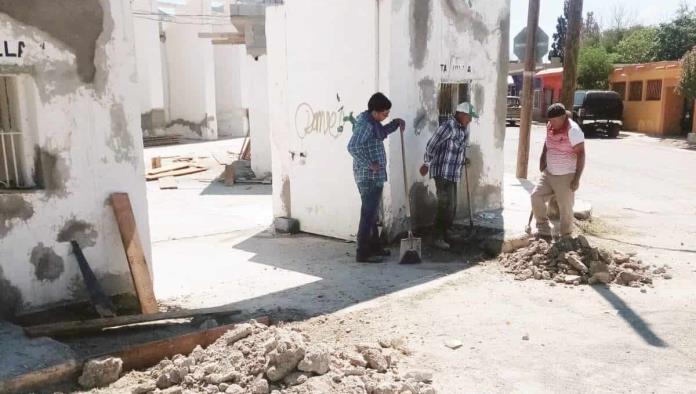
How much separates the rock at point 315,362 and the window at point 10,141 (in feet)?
8.75

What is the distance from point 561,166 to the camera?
6.68 meters

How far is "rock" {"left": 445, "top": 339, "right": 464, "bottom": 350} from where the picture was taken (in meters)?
4.29

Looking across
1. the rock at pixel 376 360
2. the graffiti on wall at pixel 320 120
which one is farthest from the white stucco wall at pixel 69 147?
the graffiti on wall at pixel 320 120

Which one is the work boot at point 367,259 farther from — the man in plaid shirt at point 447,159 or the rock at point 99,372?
the rock at point 99,372

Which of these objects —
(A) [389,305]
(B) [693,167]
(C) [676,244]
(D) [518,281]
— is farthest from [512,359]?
(B) [693,167]

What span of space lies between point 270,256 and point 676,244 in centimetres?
492

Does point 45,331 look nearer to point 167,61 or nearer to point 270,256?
point 270,256

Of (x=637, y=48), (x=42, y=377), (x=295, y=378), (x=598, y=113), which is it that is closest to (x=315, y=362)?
(x=295, y=378)

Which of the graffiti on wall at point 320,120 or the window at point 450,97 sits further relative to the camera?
the window at point 450,97

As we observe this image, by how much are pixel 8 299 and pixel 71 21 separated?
2.12 metres

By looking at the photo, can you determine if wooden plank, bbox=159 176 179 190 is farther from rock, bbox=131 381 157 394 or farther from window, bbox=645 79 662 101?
window, bbox=645 79 662 101

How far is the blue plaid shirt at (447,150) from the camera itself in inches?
269

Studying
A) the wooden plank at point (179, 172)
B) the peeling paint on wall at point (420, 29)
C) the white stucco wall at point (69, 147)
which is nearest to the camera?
the white stucco wall at point (69, 147)

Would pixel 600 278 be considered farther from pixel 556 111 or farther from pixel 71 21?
pixel 71 21
